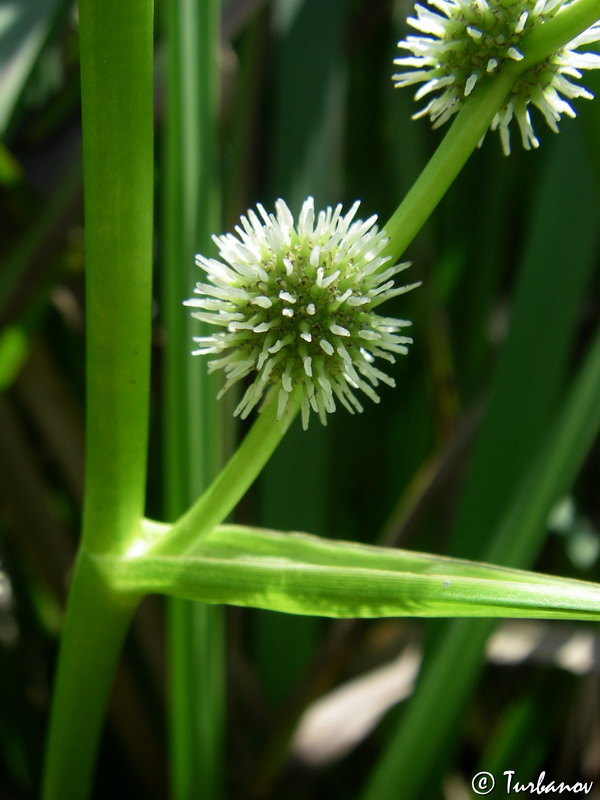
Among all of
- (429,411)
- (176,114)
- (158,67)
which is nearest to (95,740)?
(176,114)

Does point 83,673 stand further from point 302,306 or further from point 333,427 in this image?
point 333,427

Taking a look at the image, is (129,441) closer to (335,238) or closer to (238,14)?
(335,238)

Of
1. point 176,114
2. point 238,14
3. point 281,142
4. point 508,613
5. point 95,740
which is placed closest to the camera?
point 508,613

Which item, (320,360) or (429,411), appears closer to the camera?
(320,360)

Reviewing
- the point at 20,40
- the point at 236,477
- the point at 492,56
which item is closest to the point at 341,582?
the point at 236,477

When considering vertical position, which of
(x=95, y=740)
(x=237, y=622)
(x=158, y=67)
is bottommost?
(x=95, y=740)

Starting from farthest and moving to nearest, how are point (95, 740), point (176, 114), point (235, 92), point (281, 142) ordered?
1. point (235, 92)
2. point (281, 142)
3. point (176, 114)
4. point (95, 740)

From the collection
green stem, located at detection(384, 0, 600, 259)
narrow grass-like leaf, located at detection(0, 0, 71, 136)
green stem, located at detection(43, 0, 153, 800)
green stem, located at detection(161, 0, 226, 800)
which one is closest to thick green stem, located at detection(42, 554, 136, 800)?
green stem, located at detection(43, 0, 153, 800)

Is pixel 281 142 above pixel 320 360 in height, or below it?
above
